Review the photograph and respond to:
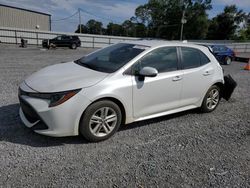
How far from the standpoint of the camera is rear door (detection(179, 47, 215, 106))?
4.03 metres

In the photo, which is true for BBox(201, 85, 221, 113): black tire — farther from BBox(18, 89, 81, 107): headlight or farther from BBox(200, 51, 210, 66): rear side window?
BBox(18, 89, 81, 107): headlight

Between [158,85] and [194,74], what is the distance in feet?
3.27

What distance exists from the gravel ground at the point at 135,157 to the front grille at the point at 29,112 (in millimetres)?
349

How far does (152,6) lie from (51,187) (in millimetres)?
77731

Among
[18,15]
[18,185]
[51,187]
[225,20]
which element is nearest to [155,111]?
[51,187]

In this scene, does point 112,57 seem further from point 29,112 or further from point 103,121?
point 29,112

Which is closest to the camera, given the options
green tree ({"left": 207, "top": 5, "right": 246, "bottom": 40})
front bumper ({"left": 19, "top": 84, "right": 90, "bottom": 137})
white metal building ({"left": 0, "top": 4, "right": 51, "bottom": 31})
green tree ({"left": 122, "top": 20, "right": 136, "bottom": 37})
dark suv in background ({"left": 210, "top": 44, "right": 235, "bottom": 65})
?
front bumper ({"left": 19, "top": 84, "right": 90, "bottom": 137})

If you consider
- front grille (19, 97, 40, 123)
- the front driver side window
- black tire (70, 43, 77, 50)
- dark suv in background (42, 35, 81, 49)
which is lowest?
front grille (19, 97, 40, 123)

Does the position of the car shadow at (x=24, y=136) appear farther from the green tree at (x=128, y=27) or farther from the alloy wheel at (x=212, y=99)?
the green tree at (x=128, y=27)

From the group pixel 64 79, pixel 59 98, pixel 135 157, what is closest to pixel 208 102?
pixel 135 157

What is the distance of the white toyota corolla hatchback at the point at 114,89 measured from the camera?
286 centimetres

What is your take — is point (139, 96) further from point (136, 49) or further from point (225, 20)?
point (225, 20)

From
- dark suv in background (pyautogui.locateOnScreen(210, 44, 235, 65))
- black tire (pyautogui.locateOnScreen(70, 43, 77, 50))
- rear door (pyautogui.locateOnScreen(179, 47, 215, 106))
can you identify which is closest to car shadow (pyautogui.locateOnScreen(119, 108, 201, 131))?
rear door (pyautogui.locateOnScreen(179, 47, 215, 106))

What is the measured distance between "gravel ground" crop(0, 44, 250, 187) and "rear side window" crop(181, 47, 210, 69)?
118 cm
